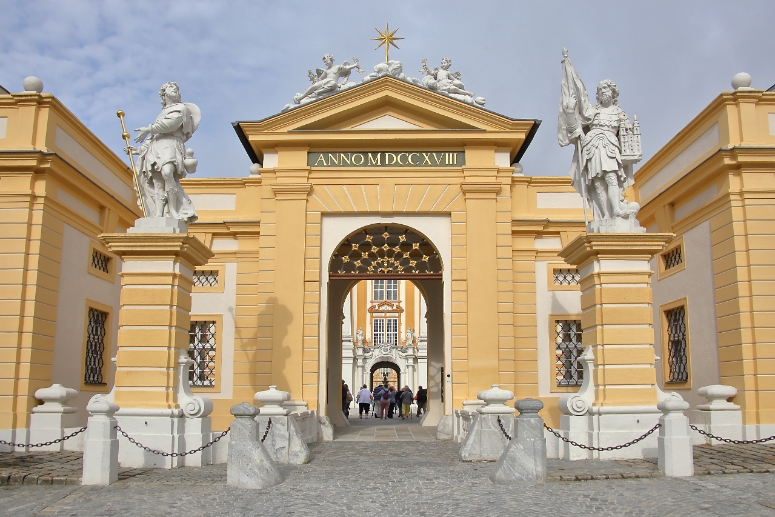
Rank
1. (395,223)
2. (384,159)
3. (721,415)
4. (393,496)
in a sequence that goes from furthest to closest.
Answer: (384,159) → (395,223) → (721,415) → (393,496)

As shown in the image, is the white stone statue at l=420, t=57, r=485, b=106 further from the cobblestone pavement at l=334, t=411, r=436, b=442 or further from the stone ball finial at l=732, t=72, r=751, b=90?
the cobblestone pavement at l=334, t=411, r=436, b=442

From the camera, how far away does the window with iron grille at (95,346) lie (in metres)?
15.6

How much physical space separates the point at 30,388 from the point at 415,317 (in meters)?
31.5

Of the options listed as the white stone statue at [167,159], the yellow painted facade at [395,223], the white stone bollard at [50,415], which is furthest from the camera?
the yellow painted facade at [395,223]

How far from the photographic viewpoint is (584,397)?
10.7 m

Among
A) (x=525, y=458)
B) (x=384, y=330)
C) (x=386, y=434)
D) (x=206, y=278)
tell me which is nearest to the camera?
(x=525, y=458)

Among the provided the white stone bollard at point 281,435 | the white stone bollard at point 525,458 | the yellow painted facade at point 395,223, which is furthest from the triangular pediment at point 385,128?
the white stone bollard at point 525,458

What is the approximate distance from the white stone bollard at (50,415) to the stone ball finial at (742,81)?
1316cm

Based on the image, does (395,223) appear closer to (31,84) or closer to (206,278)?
(206,278)

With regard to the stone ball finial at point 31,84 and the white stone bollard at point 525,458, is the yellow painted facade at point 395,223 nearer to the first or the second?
the stone ball finial at point 31,84

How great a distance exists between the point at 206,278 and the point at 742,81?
11715mm

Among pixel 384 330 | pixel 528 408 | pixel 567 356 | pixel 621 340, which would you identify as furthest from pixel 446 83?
pixel 384 330

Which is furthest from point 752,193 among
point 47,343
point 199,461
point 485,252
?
point 47,343

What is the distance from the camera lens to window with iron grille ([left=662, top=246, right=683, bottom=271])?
1561 cm
